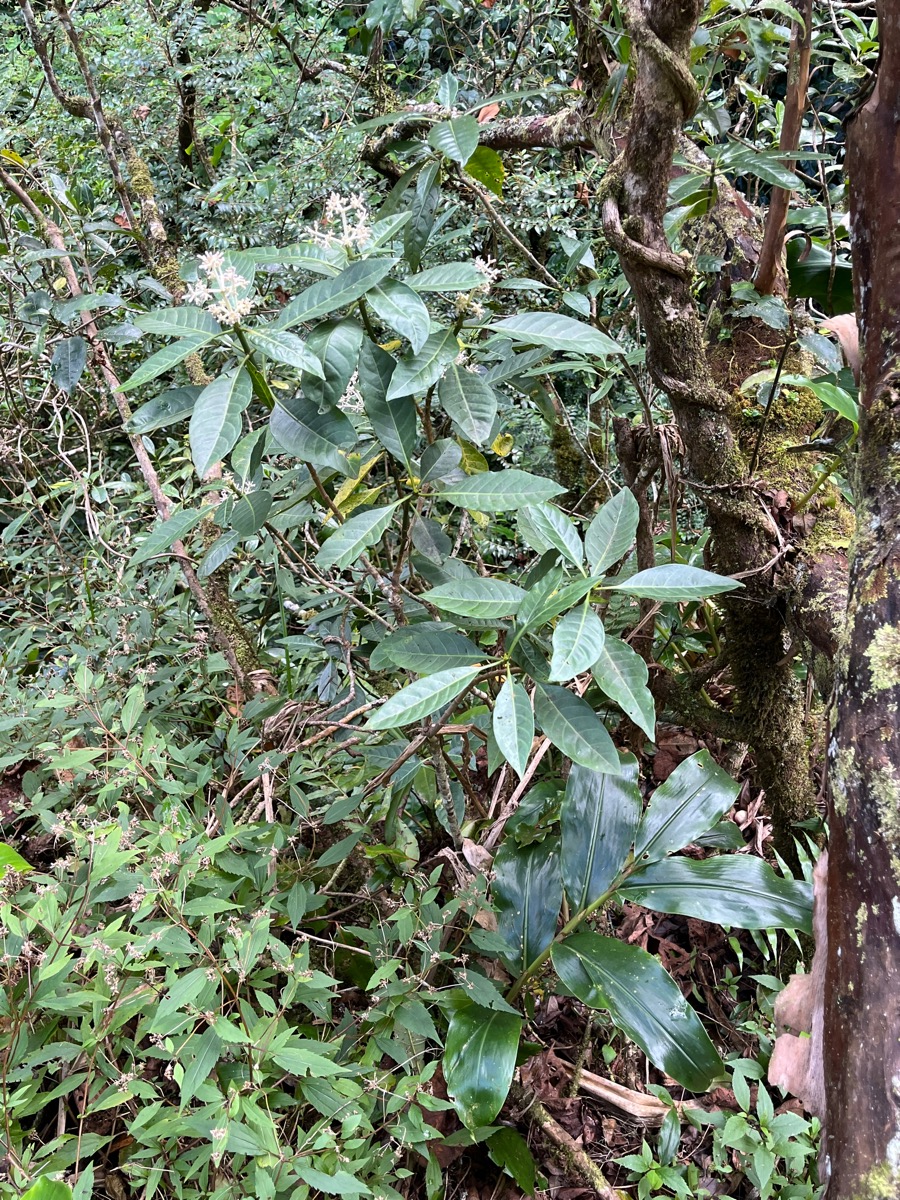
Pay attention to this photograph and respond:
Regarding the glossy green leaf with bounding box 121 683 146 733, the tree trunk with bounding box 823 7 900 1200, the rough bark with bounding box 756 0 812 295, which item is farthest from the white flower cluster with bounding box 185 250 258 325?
the rough bark with bounding box 756 0 812 295

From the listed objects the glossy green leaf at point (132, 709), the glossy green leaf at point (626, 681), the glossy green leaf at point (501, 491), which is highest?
the glossy green leaf at point (501, 491)

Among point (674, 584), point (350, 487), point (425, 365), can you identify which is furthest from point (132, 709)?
point (674, 584)

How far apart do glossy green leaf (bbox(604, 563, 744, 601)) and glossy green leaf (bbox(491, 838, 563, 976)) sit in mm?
511

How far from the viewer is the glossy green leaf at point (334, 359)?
2.57 feet

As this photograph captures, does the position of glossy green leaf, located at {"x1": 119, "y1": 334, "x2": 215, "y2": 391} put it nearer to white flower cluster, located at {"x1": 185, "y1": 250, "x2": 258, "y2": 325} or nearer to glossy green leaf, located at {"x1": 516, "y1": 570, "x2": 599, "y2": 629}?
white flower cluster, located at {"x1": 185, "y1": 250, "x2": 258, "y2": 325}

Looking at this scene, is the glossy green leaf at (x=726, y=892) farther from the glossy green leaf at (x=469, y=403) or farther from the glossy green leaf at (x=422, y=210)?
the glossy green leaf at (x=422, y=210)

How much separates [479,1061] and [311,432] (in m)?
0.82

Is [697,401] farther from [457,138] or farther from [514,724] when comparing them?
[514,724]

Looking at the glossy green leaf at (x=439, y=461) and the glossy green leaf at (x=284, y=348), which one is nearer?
the glossy green leaf at (x=284, y=348)

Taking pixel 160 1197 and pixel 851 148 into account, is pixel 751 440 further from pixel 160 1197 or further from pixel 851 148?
pixel 160 1197

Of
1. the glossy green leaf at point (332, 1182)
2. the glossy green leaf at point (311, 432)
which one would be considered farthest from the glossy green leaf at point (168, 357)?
the glossy green leaf at point (332, 1182)

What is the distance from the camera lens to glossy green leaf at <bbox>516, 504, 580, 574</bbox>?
0.82 m

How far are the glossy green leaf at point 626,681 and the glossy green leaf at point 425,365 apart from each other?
1.15ft

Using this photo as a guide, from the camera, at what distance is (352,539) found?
0.79 metres
